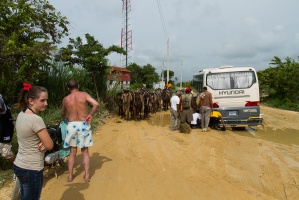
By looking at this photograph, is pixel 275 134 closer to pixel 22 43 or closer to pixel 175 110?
pixel 175 110

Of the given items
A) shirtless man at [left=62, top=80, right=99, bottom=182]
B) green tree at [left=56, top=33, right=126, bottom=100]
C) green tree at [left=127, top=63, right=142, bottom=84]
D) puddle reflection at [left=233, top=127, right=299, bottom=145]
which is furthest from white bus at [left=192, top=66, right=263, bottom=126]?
green tree at [left=127, top=63, right=142, bottom=84]

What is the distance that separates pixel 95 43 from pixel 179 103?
539 cm

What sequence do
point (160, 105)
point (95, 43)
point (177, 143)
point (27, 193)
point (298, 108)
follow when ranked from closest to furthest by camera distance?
point (27, 193)
point (177, 143)
point (95, 43)
point (160, 105)
point (298, 108)

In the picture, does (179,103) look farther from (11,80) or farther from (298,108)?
(298,108)

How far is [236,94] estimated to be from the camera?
36.0 feet

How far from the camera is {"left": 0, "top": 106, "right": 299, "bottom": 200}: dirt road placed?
4.62 metres

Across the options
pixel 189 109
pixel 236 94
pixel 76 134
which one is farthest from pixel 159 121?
pixel 76 134

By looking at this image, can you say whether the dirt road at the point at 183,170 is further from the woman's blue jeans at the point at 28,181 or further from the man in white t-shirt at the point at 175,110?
the woman's blue jeans at the point at 28,181

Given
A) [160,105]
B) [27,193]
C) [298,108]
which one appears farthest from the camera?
[298,108]

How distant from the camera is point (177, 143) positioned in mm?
8195

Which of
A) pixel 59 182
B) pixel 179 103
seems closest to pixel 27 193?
pixel 59 182

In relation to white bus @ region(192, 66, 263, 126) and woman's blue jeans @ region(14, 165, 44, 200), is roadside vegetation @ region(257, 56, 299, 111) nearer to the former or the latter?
white bus @ region(192, 66, 263, 126)

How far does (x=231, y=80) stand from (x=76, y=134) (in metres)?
7.92

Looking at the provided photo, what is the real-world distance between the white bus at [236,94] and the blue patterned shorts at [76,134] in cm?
722
